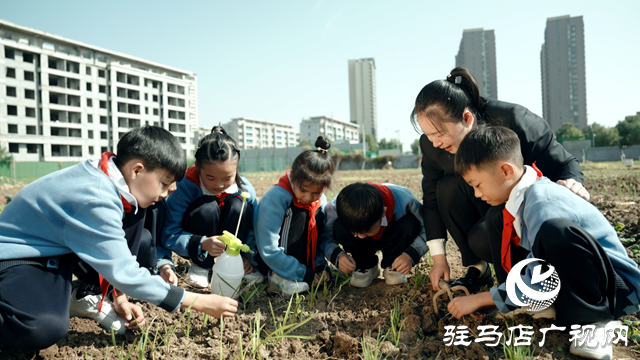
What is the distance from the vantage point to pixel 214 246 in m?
2.34

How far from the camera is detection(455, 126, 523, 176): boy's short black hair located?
169 cm

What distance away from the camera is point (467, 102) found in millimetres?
2111

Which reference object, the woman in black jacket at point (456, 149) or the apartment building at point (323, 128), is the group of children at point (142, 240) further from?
the apartment building at point (323, 128)

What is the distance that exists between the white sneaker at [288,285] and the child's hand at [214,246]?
1.28 feet

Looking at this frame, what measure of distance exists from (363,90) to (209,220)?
367 feet

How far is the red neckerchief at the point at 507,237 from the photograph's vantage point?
5.67 feet

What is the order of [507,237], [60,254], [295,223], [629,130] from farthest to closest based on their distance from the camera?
[629,130] → [295,223] → [507,237] → [60,254]

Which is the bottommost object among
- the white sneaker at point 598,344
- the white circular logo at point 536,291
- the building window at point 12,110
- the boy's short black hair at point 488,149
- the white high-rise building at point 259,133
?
the white sneaker at point 598,344

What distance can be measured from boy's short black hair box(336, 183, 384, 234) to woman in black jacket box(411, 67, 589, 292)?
398 mm

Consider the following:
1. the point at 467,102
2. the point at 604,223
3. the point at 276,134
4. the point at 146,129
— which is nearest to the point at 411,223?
the point at 467,102

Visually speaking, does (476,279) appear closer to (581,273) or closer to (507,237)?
(507,237)

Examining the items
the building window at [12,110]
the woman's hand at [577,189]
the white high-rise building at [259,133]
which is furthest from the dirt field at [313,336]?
the white high-rise building at [259,133]

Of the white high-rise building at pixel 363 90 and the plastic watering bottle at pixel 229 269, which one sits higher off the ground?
the white high-rise building at pixel 363 90

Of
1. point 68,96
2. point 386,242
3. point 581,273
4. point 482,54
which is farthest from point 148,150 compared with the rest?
point 482,54
